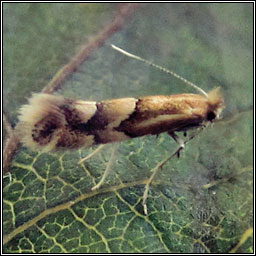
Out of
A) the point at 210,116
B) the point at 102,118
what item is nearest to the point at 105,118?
the point at 102,118

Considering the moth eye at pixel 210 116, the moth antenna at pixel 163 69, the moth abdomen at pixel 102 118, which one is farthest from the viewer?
the moth antenna at pixel 163 69

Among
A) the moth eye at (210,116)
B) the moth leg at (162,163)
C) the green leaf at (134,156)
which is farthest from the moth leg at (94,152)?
the moth eye at (210,116)

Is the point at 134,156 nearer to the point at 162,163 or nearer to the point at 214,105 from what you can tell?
the point at 162,163

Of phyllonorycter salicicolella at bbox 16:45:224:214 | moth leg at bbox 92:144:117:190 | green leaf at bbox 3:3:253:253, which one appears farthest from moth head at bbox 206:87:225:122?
moth leg at bbox 92:144:117:190

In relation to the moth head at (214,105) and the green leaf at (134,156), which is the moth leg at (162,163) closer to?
the green leaf at (134,156)

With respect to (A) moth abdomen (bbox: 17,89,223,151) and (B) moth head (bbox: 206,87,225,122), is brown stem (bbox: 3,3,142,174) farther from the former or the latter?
(B) moth head (bbox: 206,87,225,122)

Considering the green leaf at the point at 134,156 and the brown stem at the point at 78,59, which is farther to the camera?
the brown stem at the point at 78,59

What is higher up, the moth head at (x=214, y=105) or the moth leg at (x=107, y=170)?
the moth head at (x=214, y=105)

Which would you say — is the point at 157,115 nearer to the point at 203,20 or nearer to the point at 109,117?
the point at 109,117
